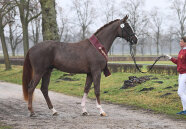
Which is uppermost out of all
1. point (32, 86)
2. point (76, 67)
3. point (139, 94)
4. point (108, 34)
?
point (108, 34)

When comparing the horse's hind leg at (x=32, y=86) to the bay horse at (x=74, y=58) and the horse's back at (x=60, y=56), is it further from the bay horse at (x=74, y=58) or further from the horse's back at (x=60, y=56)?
the horse's back at (x=60, y=56)

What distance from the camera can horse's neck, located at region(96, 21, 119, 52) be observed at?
6.87 m

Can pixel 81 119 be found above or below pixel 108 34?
below

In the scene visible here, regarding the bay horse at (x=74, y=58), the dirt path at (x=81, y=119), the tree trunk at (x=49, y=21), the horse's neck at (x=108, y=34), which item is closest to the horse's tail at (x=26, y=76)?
the bay horse at (x=74, y=58)

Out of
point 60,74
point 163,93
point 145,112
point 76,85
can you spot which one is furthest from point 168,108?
point 60,74

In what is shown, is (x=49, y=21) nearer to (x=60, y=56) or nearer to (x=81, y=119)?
(x=60, y=56)

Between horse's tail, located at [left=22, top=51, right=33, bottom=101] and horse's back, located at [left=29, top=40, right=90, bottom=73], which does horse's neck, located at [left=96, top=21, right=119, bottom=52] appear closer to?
horse's back, located at [left=29, top=40, right=90, bottom=73]

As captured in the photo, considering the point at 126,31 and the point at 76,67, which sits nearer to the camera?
the point at 76,67

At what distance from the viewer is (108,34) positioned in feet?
22.6

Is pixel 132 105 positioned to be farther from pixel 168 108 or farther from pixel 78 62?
pixel 78 62

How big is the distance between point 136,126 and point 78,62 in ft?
7.07

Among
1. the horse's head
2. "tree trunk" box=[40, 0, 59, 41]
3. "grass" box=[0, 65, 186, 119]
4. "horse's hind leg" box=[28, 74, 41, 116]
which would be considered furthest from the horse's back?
"tree trunk" box=[40, 0, 59, 41]

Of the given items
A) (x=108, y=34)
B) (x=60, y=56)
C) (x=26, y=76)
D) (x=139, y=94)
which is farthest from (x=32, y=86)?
(x=139, y=94)

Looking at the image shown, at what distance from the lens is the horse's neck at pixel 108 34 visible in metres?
6.87
